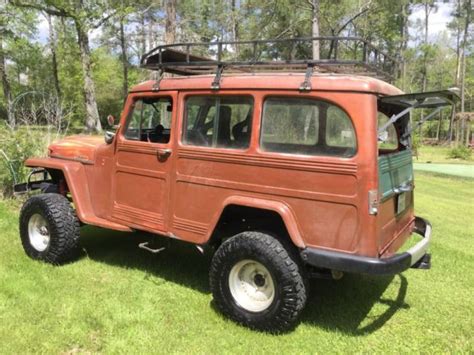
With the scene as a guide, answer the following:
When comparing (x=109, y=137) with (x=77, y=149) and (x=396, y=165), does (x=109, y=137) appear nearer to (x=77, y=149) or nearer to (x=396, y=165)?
(x=77, y=149)

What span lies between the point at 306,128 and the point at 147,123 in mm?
1854

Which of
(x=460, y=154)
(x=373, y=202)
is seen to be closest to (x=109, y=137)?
(x=373, y=202)

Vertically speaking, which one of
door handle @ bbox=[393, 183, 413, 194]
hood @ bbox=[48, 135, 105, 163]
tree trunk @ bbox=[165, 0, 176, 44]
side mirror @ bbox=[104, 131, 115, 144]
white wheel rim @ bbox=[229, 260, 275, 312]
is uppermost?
tree trunk @ bbox=[165, 0, 176, 44]

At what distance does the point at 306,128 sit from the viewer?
3705 mm

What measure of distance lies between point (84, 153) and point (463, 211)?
7497 millimetres

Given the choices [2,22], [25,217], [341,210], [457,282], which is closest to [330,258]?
[341,210]

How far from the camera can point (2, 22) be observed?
20.0m

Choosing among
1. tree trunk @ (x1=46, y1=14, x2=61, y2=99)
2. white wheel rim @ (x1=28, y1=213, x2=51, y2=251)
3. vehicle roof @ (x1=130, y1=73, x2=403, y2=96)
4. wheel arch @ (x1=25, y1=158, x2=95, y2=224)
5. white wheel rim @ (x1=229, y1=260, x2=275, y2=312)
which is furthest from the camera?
tree trunk @ (x1=46, y1=14, x2=61, y2=99)

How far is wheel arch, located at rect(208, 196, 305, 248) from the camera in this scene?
3.61m

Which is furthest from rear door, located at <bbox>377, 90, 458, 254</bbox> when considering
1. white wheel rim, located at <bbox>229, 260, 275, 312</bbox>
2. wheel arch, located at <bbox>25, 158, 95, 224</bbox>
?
wheel arch, located at <bbox>25, 158, 95, 224</bbox>

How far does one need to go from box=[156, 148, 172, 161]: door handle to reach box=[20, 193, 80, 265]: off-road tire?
140 centimetres

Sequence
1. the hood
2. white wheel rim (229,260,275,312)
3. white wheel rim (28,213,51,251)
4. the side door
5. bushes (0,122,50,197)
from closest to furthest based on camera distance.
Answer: white wheel rim (229,260,275,312) → the side door → the hood → white wheel rim (28,213,51,251) → bushes (0,122,50,197)

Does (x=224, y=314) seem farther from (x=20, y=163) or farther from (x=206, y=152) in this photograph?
(x=20, y=163)

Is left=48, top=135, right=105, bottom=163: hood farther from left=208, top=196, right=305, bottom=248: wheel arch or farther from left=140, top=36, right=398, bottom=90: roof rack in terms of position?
left=208, top=196, right=305, bottom=248: wheel arch
